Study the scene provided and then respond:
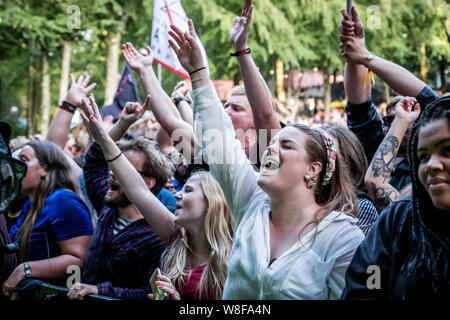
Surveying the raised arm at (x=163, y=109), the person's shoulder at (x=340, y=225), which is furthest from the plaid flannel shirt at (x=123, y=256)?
the person's shoulder at (x=340, y=225)

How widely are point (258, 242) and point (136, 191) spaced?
3.46ft

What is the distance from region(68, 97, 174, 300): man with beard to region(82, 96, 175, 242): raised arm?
7cm

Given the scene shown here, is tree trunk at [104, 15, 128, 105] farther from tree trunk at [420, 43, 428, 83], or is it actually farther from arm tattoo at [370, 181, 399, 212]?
arm tattoo at [370, 181, 399, 212]

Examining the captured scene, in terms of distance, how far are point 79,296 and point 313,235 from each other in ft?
4.63

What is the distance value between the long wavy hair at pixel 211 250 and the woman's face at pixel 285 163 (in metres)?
0.66

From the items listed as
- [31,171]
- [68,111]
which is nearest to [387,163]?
[31,171]

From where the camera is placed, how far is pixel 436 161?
1615 mm

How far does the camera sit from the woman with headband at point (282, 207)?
84.7 inches

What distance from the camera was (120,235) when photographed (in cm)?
338

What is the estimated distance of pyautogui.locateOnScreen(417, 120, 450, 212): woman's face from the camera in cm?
158

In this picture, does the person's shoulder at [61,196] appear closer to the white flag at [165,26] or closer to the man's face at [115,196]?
the man's face at [115,196]

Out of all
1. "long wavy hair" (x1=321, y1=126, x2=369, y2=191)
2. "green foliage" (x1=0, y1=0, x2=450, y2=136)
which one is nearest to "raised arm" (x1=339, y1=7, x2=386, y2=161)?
"long wavy hair" (x1=321, y1=126, x2=369, y2=191)
